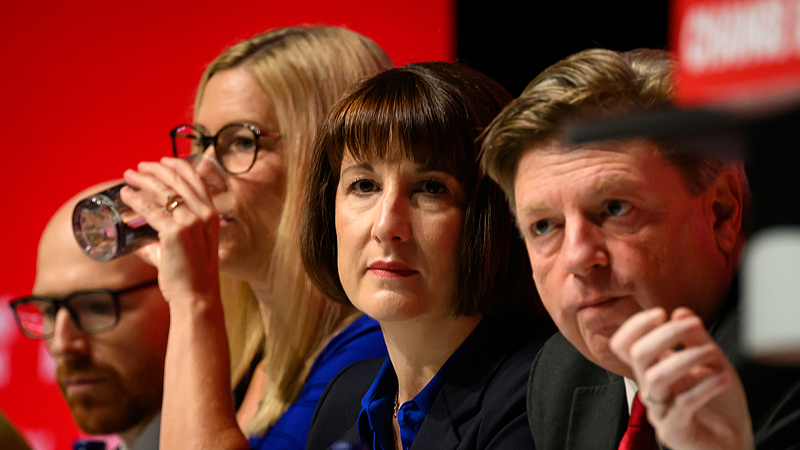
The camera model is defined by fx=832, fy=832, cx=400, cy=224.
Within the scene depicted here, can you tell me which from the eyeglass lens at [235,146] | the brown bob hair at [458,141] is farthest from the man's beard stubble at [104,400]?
the brown bob hair at [458,141]

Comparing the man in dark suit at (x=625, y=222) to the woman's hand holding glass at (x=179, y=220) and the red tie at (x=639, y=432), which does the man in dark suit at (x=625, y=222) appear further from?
the woman's hand holding glass at (x=179, y=220)

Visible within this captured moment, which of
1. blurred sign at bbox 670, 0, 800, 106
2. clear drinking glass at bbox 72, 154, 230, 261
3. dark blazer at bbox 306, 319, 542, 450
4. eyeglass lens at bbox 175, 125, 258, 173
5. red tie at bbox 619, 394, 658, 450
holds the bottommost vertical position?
dark blazer at bbox 306, 319, 542, 450

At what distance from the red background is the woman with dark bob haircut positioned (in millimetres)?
1362

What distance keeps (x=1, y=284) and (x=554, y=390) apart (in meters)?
2.36

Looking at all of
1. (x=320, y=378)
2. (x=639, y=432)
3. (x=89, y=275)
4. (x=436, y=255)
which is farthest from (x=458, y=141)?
(x=89, y=275)

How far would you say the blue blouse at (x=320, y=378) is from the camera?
68.5 inches

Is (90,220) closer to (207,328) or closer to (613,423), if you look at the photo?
(207,328)

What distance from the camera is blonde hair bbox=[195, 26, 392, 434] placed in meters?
1.88

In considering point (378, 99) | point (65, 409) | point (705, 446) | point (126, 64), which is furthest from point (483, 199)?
point (65, 409)

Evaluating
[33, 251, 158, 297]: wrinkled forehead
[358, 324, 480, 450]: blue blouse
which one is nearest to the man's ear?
[358, 324, 480, 450]: blue blouse

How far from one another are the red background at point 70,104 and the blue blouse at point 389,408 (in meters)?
1.46

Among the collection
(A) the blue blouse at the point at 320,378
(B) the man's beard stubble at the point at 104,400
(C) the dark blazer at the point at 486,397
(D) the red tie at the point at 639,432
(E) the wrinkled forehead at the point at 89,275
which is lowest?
(B) the man's beard stubble at the point at 104,400

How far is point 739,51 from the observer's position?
599 millimetres

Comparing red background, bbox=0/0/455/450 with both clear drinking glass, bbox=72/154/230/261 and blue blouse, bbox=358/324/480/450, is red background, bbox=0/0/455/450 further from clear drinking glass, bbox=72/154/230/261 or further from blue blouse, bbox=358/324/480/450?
blue blouse, bbox=358/324/480/450
